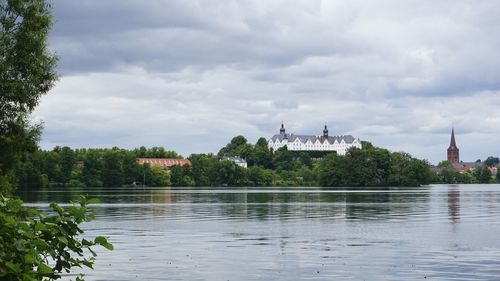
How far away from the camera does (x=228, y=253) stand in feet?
119

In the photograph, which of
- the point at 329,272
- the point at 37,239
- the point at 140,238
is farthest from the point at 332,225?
the point at 37,239

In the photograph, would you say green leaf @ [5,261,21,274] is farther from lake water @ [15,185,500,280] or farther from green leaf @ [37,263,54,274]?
lake water @ [15,185,500,280]

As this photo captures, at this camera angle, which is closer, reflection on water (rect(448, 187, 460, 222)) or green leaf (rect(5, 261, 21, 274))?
green leaf (rect(5, 261, 21, 274))

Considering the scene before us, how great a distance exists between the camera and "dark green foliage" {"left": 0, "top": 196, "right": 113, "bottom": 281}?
8.36 m

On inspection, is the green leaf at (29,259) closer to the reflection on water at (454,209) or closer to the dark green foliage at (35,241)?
the dark green foliage at (35,241)

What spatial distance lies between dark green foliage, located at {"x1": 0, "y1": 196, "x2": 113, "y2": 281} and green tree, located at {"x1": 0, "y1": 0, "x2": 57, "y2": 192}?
37.1m

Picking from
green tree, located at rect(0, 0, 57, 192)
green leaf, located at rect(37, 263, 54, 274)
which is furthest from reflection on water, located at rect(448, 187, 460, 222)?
green leaf, located at rect(37, 263, 54, 274)

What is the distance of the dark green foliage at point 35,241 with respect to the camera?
8.36 m

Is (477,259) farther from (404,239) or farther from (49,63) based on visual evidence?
(49,63)

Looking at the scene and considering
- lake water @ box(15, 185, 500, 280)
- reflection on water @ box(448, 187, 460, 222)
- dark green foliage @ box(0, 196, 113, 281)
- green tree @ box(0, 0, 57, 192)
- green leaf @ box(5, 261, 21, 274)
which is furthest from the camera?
reflection on water @ box(448, 187, 460, 222)

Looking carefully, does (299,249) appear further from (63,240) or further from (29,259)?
(29,259)

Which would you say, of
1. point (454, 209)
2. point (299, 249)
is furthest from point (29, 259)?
point (454, 209)

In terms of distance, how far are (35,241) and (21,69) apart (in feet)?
129

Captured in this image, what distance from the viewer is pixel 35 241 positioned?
885cm
